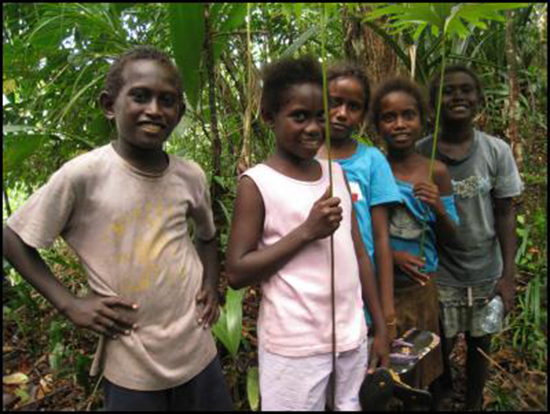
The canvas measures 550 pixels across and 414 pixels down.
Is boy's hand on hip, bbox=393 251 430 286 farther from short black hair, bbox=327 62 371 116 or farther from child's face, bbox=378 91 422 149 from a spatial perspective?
short black hair, bbox=327 62 371 116

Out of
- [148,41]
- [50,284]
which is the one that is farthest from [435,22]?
[148,41]

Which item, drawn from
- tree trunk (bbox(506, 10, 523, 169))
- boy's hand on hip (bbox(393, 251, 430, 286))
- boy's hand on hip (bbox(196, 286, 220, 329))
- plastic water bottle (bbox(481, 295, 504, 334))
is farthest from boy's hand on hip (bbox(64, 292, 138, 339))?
tree trunk (bbox(506, 10, 523, 169))

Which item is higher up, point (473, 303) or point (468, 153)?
point (468, 153)

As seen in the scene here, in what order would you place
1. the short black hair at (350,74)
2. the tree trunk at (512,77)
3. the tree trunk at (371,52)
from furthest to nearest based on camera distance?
1. the tree trunk at (371,52)
2. the tree trunk at (512,77)
3. the short black hair at (350,74)

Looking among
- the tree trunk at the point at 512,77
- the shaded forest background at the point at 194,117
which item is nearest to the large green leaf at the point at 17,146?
the shaded forest background at the point at 194,117

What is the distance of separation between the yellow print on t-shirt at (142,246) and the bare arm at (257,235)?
0.61 ft

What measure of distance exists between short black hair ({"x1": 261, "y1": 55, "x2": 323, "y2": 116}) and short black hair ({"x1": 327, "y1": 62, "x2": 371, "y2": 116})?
0.18m

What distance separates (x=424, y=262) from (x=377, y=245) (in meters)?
0.31

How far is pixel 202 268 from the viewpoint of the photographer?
146 centimetres

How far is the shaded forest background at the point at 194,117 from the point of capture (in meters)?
1.85

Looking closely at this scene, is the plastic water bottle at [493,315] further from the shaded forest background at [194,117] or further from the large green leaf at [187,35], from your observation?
the large green leaf at [187,35]

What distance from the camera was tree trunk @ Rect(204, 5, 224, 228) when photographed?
174cm

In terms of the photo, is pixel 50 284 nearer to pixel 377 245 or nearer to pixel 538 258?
pixel 377 245

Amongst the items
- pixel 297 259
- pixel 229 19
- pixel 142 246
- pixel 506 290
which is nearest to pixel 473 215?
pixel 506 290
